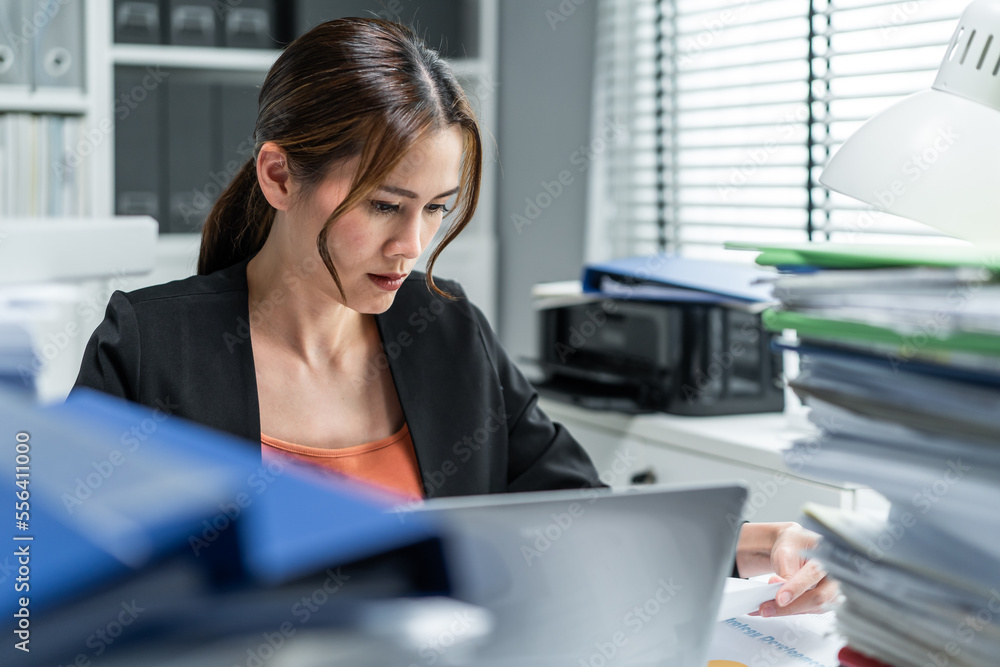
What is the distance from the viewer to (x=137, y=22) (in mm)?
2350

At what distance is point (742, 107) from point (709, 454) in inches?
37.2

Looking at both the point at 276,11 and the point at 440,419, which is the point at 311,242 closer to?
the point at 440,419

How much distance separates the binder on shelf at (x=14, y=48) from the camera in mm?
2108

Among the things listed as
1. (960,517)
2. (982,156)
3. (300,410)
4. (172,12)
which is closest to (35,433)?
(960,517)

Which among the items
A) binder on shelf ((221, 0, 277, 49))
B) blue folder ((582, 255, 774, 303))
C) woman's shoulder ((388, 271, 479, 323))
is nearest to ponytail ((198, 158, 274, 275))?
woman's shoulder ((388, 271, 479, 323))

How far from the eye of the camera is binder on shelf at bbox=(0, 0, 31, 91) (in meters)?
2.11

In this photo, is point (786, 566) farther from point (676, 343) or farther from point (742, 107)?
point (742, 107)

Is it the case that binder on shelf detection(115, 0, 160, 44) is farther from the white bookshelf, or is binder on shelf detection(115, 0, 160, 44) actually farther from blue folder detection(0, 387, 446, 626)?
blue folder detection(0, 387, 446, 626)

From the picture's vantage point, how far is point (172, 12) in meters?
2.38

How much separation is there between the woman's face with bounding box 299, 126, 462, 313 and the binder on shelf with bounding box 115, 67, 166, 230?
1.32 metres

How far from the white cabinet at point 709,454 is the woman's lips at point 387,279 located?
0.66 meters

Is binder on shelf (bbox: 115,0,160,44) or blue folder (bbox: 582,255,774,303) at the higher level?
binder on shelf (bbox: 115,0,160,44)
